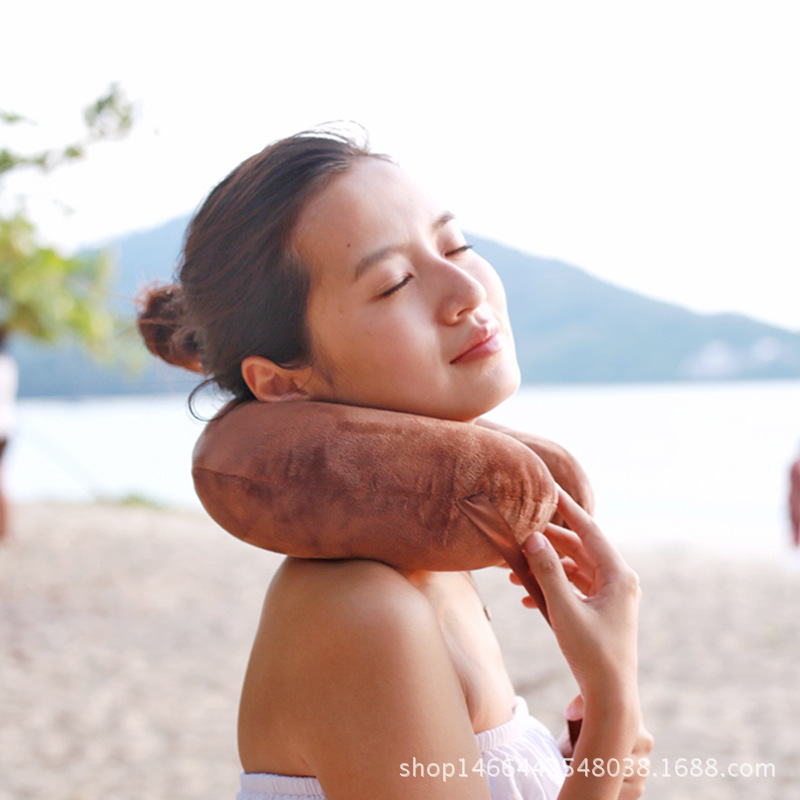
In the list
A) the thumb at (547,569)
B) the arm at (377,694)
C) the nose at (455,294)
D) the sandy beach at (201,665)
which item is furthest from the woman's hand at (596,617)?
the sandy beach at (201,665)

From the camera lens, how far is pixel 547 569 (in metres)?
0.89

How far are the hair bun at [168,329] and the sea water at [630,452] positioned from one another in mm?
87

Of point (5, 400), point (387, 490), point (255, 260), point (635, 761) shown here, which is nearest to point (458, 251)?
point (255, 260)

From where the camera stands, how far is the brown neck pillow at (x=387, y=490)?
0.87m

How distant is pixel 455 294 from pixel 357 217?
0.15 m

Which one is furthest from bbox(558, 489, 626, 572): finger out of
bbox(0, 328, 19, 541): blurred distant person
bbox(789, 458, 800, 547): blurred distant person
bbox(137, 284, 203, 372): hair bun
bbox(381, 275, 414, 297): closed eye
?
bbox(0, 328, 19, 541): blurred distant person

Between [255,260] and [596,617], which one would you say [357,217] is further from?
[596,617]

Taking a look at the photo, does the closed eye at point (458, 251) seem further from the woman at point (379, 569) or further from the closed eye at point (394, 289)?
the closed eye at point (394, 289)

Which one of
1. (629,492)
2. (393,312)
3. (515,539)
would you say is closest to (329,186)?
(393,312)

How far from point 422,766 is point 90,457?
3088 centimetres

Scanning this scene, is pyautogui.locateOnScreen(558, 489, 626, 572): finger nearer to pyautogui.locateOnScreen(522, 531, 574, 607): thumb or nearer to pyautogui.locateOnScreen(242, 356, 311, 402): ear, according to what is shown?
pyautogui.locateOnScreen(522, 531, 574, 607): thumb

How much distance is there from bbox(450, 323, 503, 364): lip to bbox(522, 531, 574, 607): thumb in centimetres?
22

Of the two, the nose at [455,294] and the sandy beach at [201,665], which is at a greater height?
the nose at [455,294]

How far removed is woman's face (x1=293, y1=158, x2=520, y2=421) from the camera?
3.22ft
